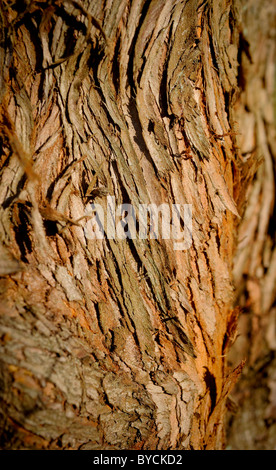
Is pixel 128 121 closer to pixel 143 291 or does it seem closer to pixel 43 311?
pixel 143 291

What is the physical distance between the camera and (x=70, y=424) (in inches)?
40.7

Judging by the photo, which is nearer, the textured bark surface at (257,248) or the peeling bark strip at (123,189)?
the peeling bark strip at (123,189)

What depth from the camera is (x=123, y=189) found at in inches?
48.8

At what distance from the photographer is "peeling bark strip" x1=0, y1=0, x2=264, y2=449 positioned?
114cm

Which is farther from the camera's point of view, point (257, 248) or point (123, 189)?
point (257, 248)

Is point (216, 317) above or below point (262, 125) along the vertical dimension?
below

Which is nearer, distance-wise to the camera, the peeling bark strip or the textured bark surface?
the peeling bark strip

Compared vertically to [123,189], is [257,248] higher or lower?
lower

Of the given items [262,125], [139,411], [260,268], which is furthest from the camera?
[260,268]

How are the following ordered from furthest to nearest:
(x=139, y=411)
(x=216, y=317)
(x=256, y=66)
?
1. (x=256, y=66)
2. (x=216, y=317)
3. (x=139, y=411)

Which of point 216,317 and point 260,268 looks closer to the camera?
point 216,317

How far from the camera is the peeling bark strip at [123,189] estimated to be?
44.8 inches
